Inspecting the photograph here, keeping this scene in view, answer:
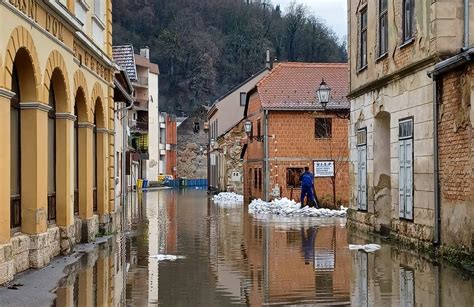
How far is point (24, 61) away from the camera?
1210 centimetres

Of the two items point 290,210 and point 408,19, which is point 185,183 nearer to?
point 290,210

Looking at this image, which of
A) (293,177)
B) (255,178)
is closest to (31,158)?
(293,177)

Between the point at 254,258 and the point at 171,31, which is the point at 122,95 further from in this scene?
the point at 171,31

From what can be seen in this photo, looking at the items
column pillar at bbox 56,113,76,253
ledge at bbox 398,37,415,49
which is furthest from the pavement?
ledge at bbox 398,37,415,49

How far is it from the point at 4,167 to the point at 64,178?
159 inches

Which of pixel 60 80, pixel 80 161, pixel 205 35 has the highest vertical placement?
pixel 205 35

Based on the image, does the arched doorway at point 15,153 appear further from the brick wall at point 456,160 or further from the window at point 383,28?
the window at point 383,28

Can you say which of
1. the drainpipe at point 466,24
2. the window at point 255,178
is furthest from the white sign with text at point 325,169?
the drainpipe at point 466,24

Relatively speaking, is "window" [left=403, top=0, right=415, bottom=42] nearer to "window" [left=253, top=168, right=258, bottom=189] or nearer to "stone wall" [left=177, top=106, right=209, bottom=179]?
"window" [left=253, top=168, right=258, bottom=189]

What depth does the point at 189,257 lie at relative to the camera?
14547 millimetres

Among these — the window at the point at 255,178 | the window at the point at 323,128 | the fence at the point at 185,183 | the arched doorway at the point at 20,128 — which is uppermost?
the window at the point at 323,128

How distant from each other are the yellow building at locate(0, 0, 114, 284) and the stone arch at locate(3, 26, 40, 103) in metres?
0.02

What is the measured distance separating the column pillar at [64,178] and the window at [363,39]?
9.01m

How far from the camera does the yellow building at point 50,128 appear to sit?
10.8 meters
